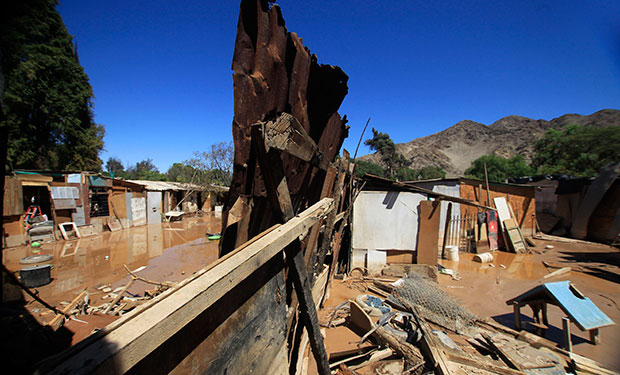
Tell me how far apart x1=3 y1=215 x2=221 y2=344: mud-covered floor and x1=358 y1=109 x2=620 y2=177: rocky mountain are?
74601 mm

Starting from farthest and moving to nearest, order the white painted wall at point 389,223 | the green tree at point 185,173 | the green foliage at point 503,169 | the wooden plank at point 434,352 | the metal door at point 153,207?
1. the green foliage at point 503,169
2. the green tree at point 185,173
3. the metal door at point 153,207
4. the white painted wall at point 389,223
5. the wooden plank at point 434,352

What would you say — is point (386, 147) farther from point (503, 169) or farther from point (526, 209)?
point (526, 209)

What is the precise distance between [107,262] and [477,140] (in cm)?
11264

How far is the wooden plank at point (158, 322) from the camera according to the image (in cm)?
69

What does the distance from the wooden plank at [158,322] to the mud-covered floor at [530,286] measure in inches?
126

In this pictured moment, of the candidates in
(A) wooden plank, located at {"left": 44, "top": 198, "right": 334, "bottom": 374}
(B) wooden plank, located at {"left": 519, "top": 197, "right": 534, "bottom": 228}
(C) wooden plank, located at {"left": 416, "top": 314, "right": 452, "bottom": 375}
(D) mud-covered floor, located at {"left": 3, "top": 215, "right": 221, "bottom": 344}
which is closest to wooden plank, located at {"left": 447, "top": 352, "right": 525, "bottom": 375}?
(C) wooden plank, located at {"left": 416, "top": 314, "right": 452, "bottom": 375}

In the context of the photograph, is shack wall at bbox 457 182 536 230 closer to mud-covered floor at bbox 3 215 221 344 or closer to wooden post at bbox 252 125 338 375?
wooden post at bbox 252 125 338 375

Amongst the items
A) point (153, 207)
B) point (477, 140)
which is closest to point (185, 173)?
point (153, 207)

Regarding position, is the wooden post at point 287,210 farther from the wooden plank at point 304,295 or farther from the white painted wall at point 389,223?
the white painted wall at point 389,223

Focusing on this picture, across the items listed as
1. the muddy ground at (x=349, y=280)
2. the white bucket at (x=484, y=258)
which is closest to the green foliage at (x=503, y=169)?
the muddy ground at (x=349, y=280)

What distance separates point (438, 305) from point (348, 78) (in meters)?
5.07

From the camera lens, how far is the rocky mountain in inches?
2881

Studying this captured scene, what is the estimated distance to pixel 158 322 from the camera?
79 cm

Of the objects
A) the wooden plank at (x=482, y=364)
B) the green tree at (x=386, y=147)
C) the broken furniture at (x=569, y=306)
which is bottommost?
the wooden plank at (x=482, y=364)
